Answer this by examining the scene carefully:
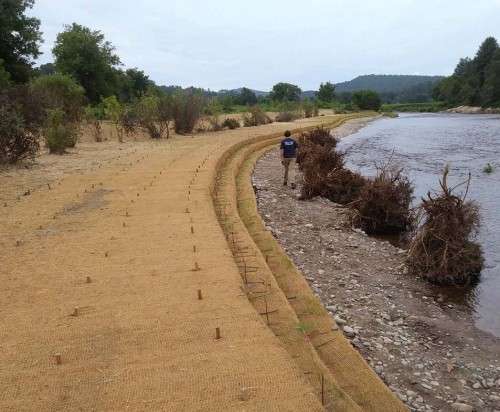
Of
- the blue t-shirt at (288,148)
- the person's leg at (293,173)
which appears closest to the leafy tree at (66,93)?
the person's leg at (293,173)

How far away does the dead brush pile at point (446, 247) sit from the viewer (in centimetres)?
778

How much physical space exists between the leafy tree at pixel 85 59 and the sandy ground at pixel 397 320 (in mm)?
36387

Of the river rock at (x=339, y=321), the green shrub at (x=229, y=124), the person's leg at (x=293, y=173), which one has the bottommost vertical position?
the river rock at (x=339, y=321)

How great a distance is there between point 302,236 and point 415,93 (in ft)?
537

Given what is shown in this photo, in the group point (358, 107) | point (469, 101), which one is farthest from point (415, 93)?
point (358, 107)

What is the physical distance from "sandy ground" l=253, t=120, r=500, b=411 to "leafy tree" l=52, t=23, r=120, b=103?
36387 millimetres

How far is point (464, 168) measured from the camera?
Answer: 65.0ft

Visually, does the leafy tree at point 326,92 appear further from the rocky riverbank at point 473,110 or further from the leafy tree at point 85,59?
the leafy tree at point 85,59

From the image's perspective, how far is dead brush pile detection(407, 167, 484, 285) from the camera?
778cm

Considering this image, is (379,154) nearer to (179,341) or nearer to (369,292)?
(369,292)

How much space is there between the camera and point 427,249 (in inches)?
319

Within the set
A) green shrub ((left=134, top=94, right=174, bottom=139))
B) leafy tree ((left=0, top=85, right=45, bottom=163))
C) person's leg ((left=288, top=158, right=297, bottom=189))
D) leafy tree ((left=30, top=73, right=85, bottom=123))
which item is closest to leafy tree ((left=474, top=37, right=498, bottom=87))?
green shrub ((left=134, top=94, right=174, bottom=139))

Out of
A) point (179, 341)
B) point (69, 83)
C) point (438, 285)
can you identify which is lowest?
point (438, 285)

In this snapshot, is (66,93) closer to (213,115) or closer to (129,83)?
(213,115)
